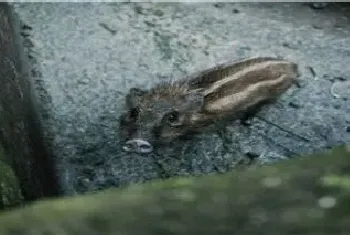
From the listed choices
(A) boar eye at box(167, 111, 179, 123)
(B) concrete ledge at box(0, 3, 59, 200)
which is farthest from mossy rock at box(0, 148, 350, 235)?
(A) boar eye at box(167, 111, 179, 123)

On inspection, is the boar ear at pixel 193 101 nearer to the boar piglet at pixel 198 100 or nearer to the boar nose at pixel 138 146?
the boar piglet at pixel 198 100

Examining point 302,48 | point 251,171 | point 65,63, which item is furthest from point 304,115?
point 251,171

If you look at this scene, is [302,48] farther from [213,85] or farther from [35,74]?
[35,74]

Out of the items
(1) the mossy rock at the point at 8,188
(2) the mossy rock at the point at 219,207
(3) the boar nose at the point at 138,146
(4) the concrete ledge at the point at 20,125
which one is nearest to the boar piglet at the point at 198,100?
(3) the boar nose at the point at 138,146

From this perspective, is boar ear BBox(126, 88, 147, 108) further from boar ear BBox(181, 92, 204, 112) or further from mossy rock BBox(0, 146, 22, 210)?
mossy rock BBox(0, 146, 22, 210)

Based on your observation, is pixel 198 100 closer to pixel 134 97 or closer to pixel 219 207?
pixel 134 97

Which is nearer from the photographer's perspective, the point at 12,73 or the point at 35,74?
the point at 12,73
